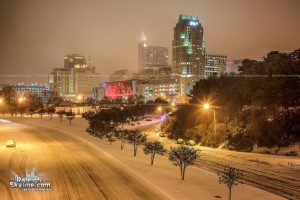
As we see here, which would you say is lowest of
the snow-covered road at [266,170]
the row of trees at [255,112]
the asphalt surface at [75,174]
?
the snow-covered road at [266,170]

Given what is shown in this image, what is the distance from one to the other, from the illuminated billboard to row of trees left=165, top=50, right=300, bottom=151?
358 ft

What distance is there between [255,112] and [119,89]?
13311cm

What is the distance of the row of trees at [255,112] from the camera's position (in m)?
A: 34.8

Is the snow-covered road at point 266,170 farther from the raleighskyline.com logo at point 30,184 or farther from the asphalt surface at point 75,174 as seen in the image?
the raleighskyline.com logo at point 30,184

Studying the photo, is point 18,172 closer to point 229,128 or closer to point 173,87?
point 229,128

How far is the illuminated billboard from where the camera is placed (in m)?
160

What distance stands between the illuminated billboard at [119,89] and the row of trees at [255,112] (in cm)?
10925

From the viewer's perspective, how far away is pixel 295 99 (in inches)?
1427

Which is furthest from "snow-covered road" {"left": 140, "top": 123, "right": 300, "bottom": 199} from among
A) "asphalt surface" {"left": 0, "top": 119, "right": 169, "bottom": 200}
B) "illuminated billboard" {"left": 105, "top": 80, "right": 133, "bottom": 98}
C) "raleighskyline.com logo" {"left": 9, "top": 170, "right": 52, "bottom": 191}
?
"illuminated billboard" {"left": 105, "top": 80, "right": 133, "bottom": 98}

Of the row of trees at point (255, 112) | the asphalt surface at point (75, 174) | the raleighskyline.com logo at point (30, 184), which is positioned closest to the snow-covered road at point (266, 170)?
the row of trees at point (255, 112)

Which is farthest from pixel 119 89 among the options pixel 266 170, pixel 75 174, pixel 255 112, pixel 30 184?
pixel 30 184

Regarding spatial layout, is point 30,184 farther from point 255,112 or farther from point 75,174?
point 255,112

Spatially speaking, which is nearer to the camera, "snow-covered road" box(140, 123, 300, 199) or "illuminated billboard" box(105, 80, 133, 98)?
"snow-covered road" box(140, 123, 300, 199)

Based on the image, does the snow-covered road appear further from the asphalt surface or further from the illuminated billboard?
the illuminated billboard
